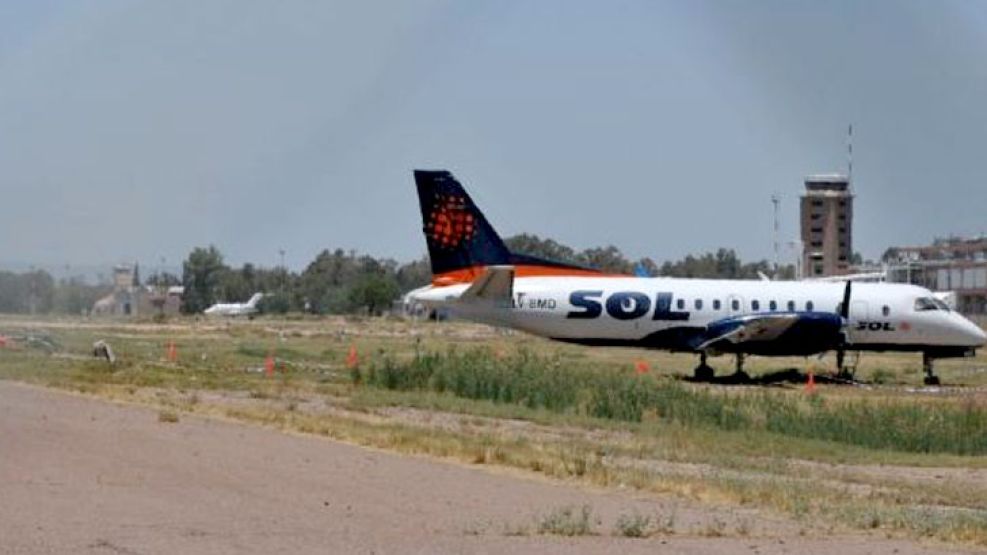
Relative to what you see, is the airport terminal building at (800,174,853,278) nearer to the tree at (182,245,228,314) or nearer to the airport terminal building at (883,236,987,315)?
the airport terminal building at (883,236,987,315)

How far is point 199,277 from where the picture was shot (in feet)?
620

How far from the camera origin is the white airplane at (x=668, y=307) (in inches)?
1967

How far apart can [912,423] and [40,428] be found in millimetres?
14938

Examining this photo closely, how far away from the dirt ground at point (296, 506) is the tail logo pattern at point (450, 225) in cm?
2552

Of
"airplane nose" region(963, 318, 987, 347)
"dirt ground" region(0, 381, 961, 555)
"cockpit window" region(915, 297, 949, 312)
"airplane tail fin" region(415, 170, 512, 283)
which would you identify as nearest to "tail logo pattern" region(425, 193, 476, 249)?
"airplane tail fin" region(415, 170, 512, 283)

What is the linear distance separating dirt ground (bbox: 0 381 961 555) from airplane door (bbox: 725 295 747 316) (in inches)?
1005

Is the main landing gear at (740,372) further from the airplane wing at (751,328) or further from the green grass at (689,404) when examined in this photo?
the green grass at (689,404)

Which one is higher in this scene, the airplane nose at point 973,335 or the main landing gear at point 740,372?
the airplane nose at point 973,335

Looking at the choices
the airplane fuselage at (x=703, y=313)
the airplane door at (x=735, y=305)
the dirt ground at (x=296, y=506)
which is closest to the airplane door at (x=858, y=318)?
the airplane fuselage at (x=703, y=313)

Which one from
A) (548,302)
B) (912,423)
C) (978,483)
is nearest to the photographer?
(978,483)

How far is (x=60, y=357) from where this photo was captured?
2111 inches

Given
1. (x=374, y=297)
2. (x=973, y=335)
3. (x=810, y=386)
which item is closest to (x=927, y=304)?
(x=973, y=335)

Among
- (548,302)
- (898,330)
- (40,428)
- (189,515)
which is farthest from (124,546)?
(898,330)

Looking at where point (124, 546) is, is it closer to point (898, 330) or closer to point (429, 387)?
point (429, 387)
